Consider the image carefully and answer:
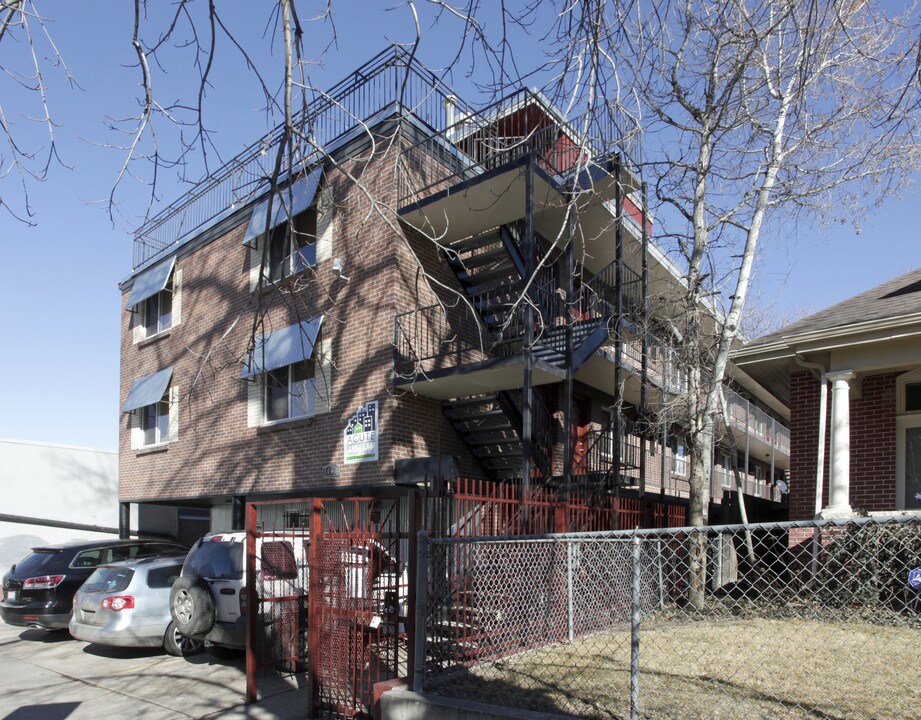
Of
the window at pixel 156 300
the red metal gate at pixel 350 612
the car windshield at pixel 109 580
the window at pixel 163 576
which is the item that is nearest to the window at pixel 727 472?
the window at pixel 156 300

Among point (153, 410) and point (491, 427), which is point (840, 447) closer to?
point (491, 427)

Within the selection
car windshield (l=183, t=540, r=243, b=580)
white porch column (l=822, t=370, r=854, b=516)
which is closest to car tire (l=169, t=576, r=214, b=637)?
car windshield (l=183, t=540, r=243, b=580)

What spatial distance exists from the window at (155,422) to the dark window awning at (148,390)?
0.35 meters

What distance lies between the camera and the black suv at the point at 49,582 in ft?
39.9

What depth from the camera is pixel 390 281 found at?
11992mm

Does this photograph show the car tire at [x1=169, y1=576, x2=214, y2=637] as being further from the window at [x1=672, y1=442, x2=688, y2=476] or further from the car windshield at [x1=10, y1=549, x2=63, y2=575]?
the window at [x1=672, y1=442, x2=688, y2=476]

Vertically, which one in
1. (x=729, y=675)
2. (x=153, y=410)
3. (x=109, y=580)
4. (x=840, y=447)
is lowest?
(x=109, y=580)

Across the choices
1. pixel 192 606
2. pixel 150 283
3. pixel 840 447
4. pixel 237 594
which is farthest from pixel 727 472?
pixel 192 606

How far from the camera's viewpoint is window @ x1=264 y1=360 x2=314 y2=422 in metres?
13.3

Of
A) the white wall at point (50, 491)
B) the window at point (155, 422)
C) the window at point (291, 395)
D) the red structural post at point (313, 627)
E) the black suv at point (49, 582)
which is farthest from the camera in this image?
the white wall at point (50, 491)

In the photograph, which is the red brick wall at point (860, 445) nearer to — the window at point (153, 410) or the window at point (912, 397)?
the window at point (912, 397)

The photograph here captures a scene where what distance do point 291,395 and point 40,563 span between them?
4.97 metres

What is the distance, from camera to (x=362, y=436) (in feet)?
39.4

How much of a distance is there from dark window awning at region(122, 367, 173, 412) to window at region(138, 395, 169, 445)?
350 millimetres
